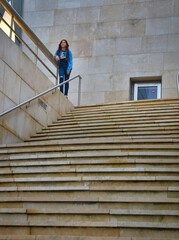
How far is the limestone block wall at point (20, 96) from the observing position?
10344mm

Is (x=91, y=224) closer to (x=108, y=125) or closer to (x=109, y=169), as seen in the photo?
(x=109, y=169)

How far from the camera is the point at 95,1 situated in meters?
17.2

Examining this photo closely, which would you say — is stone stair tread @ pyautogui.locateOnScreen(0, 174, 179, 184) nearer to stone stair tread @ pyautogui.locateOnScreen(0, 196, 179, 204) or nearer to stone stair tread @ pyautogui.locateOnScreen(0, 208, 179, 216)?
stone stair tread @ pyautogui.locateOnScreen(0, 196, 179, 204)

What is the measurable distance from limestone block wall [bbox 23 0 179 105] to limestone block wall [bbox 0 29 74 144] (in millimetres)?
3890

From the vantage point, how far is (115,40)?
16562 millimetres

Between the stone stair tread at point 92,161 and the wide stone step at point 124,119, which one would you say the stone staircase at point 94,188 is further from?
the wide stone step at point 124,119

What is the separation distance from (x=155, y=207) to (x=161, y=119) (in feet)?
13.9

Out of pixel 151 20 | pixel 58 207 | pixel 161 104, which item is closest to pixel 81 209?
pixel 58 207

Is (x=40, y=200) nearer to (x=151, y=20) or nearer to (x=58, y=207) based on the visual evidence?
(x=58, y=207)

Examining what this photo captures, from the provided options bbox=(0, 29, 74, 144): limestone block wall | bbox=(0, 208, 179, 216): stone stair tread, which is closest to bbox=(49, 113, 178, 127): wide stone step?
bbox=(0, 29, 74, 144): limestone block wall

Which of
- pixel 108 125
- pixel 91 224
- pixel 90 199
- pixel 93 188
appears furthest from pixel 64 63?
pixel 91 224

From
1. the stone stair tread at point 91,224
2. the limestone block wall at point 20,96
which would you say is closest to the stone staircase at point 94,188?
the stone stair tread at point 91,224

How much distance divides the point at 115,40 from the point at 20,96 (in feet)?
20.6

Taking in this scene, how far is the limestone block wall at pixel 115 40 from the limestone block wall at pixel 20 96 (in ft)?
12.8
